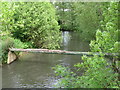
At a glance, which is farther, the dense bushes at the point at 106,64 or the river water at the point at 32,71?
the river water at the point at 32,71

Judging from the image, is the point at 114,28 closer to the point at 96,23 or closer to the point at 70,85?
the point at 70,85

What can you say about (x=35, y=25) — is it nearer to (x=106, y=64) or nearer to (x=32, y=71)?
(x=32, y=71)

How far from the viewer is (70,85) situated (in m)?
3.54

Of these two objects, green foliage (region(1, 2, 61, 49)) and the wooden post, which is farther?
green foliage (region(1, 2, 61, 49))

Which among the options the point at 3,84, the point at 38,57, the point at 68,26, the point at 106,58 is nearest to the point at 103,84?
the point at 106,58

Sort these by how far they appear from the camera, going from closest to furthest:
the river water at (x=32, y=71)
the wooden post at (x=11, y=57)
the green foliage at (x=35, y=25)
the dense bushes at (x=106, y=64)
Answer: the dense bushes at (x=106, y=64)
the river water at (x=32, y=71)
the wooden post at (x=11, y=57)
the green foliage at (x=35, y=25)

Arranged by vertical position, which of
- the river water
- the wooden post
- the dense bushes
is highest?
the dense bushes

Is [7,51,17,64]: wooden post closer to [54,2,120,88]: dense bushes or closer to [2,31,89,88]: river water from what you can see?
[2,31,89,88]: river water

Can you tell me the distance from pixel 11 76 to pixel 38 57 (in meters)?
3.32

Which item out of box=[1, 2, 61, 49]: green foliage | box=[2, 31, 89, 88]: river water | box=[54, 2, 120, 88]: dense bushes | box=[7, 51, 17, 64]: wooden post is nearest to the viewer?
box=[54, 2, 120, 88]: dense bushes

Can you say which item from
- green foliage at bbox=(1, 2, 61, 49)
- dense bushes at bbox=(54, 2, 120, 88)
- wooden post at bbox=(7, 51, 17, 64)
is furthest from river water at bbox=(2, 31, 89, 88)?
dense bushes at bbox=(54, 2, 120, 88)

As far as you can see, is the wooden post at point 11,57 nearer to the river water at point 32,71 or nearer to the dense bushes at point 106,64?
the river water at point 32,71

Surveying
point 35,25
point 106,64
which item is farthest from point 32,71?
point 106,64

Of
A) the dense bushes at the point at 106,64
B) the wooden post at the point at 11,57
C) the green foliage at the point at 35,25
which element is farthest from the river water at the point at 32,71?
the dense bushes at the point at 106,64
